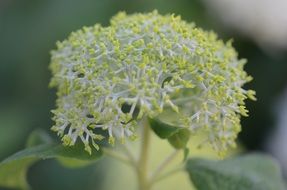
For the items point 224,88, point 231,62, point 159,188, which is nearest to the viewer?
point 224,88

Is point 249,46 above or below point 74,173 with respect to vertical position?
above

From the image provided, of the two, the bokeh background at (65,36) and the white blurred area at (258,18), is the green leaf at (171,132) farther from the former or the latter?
the white blurred area at (258,18)

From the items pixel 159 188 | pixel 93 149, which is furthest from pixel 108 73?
pixel 159 188

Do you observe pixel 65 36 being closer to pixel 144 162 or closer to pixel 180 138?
pixel 144 162

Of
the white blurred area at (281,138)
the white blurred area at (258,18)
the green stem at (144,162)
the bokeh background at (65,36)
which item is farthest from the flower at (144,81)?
the white blurred area at (258,18)

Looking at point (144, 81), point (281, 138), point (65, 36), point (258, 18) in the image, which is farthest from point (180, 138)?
point (258, 18)

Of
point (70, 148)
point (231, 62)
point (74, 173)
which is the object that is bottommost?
point (74, 173)

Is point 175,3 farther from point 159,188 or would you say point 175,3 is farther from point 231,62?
point 231,62
